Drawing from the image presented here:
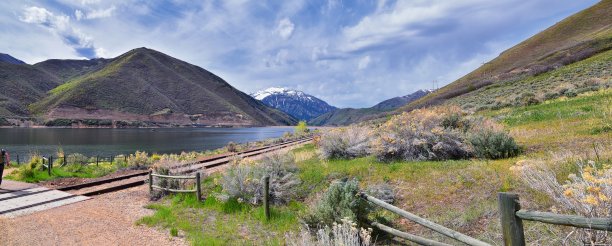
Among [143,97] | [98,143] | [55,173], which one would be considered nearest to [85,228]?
[55,173]

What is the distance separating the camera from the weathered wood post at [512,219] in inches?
141

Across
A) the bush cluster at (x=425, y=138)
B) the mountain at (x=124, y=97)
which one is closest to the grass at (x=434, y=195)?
the bush cluster at (x=425, y=138)

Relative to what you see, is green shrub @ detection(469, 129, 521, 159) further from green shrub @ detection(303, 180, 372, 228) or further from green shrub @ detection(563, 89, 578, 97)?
green shrub @ detection(563, 89, 578, 97)

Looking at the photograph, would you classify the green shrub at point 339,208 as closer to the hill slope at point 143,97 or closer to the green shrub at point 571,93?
the green shrub at point 571,93

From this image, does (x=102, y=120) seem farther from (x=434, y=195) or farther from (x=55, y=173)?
(x=434, y=195)

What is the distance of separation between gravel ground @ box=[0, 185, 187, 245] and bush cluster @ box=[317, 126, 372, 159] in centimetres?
700

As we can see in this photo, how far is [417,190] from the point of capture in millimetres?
8008

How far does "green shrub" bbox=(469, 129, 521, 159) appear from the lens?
9.17 meters

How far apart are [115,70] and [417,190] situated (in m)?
163

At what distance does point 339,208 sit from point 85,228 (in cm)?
610

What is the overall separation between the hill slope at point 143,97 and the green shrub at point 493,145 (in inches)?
4862

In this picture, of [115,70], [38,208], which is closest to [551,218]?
[38,208]

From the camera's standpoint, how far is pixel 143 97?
133m

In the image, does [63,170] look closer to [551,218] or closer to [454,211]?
[454,211]
